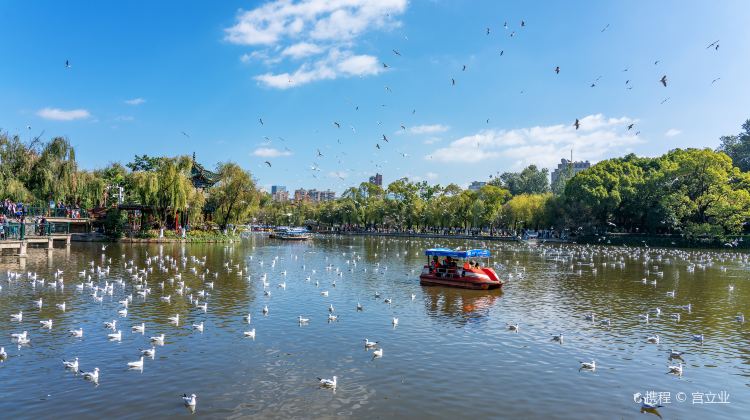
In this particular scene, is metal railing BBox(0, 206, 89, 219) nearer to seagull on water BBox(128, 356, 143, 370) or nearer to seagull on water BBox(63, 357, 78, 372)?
seagull on water BBox(63, 357, 78, 372)

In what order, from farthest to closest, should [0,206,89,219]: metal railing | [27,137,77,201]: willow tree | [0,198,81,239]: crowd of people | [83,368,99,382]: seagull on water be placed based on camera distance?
1. [27,137,77,201]: willow tree
2. [0,206,89,219]: metal railing
3. [0,198,81,239]: crowd of people
4. [83,368,99,382]: seagull on water

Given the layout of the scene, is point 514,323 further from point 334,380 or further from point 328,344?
point 334,380

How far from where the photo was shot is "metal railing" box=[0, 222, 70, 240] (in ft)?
133

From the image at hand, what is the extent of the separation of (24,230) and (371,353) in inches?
1520

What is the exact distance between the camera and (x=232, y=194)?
7281 cm

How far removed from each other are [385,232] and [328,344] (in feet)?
364

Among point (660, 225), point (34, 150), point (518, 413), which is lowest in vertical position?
point (518, 413)

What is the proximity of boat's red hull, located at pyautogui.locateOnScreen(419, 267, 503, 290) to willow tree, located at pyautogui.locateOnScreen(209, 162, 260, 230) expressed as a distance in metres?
47.4

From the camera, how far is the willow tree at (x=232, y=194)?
238 ft

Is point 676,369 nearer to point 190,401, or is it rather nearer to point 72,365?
point 190,401

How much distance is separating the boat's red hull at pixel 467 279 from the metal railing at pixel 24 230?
34159 mm

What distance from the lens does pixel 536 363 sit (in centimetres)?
1566

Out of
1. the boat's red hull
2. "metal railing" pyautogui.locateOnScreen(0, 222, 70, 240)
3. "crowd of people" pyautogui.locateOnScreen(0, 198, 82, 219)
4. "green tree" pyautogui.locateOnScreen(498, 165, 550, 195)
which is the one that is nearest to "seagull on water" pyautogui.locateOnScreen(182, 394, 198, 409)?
the boat's red hull

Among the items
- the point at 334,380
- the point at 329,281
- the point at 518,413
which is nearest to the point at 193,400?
the point at 334,380
